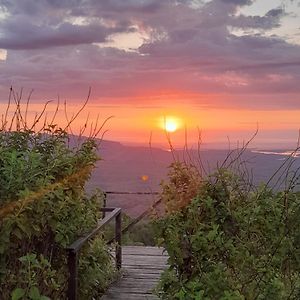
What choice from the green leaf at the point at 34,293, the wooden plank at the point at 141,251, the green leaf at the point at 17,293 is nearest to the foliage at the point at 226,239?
the green leaf at the point at 34,293

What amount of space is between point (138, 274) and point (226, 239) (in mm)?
3983

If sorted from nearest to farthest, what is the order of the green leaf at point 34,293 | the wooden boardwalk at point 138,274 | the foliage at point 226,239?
the green leaf at point 34,293 < the foliage at point 226,239 < the wooden boardwalk at point 138,274

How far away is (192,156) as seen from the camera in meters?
5.36

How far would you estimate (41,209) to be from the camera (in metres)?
Result: 4.44

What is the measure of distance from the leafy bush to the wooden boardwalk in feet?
3.53

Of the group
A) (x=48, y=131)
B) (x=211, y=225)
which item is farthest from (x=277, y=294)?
(x=48, y=131)

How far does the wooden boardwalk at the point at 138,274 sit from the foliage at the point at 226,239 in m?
1.45

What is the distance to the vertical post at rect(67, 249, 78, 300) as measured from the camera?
5514mm

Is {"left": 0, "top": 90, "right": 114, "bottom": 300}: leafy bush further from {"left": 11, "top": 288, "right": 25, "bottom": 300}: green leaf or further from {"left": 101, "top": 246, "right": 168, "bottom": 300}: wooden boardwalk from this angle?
{"left": 101, "top": 246, "right": 168, "bottom": 300}: wooden boardwalk

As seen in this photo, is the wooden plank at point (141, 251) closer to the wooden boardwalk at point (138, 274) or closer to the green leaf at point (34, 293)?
the wooden boardwalk at point (138, 274)

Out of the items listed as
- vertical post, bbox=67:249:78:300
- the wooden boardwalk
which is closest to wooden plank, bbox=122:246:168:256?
the wooden boardwalk

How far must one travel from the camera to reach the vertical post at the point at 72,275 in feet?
18.1

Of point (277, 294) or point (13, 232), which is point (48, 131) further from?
point (277, 294)

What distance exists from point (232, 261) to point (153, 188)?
Answer: 0.97m
